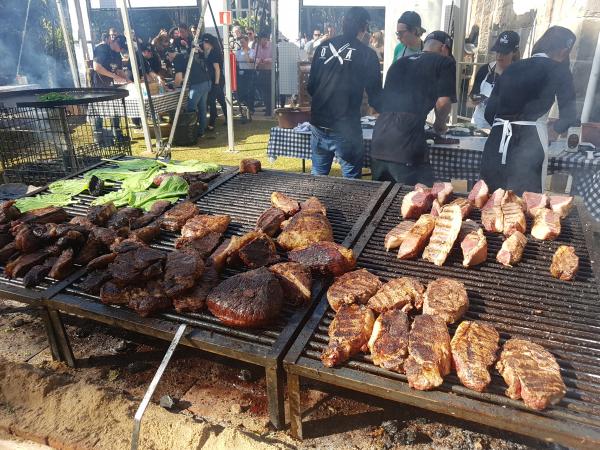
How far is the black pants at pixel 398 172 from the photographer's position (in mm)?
6367

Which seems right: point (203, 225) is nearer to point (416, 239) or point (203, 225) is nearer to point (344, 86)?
point (416, 239)

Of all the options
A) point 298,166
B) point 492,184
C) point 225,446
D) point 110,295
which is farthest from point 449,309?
point 298,166

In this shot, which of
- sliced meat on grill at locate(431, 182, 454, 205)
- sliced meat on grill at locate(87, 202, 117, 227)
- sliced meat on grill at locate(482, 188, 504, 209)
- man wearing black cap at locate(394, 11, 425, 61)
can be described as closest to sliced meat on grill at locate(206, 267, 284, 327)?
sliced meat on grill at locate(87, 202, 117, 227)

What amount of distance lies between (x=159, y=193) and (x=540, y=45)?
5.19 m

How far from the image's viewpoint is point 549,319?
3.04 m

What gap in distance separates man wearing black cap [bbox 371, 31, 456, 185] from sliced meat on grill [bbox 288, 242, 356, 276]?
2.94m

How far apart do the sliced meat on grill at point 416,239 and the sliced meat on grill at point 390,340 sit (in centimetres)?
88

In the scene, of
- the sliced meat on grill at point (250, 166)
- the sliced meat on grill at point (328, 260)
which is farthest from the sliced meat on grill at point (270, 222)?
the sliced meat on grill at point (250, 166)

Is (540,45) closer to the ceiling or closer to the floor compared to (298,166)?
closer to the ceiling

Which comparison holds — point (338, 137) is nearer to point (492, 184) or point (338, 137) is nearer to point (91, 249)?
point (492, 184)

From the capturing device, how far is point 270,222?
4375 mm

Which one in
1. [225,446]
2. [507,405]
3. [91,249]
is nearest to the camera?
[507,405]

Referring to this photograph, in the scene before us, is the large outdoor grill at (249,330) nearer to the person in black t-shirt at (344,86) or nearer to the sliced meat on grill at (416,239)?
the sliced meat on grill at (416,239)

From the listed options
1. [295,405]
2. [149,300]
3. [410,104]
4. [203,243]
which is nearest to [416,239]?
[295,405]
